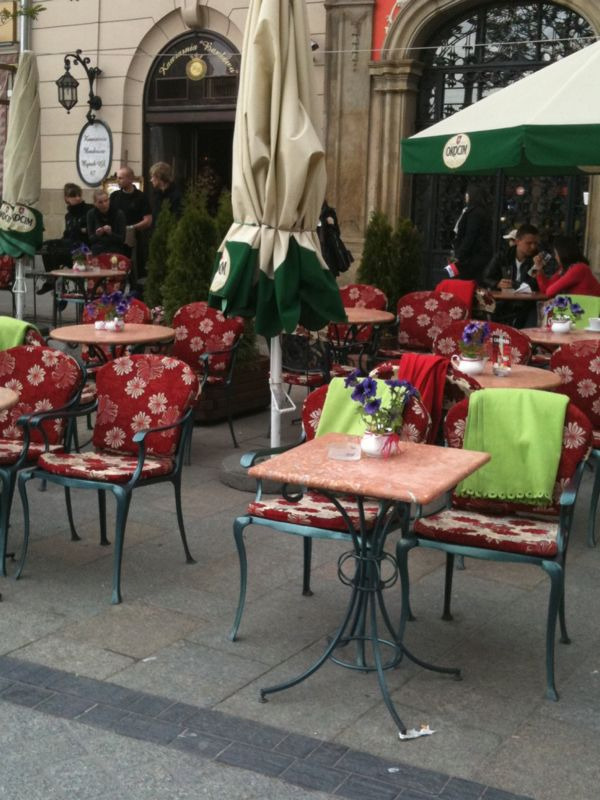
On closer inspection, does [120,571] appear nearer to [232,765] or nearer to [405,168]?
[232,765]

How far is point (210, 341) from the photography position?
8461 mm

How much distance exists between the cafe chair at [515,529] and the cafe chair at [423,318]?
14.0 feet

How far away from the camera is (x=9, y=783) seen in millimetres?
3666

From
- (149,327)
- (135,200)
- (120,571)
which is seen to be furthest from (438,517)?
(135,200)

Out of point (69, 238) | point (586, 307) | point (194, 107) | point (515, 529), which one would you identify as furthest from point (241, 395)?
point (194, 107)

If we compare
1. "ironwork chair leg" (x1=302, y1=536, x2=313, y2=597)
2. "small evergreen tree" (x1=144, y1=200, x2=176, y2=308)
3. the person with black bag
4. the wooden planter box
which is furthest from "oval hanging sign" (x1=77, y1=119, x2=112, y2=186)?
"ironwork chair leg" (x1=302, y1=536, x2=313, y2=597)

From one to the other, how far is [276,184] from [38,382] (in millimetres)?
1838

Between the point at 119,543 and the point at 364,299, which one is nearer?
the point at 119,543

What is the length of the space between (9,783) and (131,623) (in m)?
1.42

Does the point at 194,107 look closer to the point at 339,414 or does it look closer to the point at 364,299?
A: the point at 364,299

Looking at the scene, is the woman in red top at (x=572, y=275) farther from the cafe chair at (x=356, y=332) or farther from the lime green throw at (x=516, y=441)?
the lime green throw at (x=516, y=441)

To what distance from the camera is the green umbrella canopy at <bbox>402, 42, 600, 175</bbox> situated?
5.98 metres


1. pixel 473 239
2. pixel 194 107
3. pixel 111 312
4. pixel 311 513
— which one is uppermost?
pixel 194 107

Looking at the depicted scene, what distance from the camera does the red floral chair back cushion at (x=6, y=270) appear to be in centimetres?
1367
